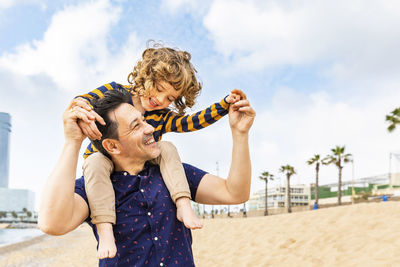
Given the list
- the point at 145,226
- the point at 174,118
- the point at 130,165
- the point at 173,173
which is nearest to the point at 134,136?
the point at 130,165

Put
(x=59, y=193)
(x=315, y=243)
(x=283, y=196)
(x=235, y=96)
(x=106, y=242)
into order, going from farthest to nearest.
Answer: (x=283, y=196)
(x=315, y=243)
(x=235, y=96)
(x=106, y=242)
(x=59, y=193)

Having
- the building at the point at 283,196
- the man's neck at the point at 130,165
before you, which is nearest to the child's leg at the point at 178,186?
the man's neck at the point at 130,165

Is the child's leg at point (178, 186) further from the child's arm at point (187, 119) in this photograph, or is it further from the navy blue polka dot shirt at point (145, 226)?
the child's arm at point (187, 119)

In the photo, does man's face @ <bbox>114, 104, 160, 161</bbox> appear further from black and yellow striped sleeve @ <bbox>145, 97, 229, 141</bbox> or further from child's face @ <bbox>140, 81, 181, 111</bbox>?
child's face @ <bbox>140, 81, 181, 111</bbox>

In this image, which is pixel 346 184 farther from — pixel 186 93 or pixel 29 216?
pixel 29 216

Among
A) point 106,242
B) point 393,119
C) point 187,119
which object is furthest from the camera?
point 393,119

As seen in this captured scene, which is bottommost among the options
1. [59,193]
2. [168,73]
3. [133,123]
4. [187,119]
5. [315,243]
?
[315,243]

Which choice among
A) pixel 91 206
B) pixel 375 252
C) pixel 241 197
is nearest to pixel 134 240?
pixel 91 206

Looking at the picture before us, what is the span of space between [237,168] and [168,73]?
131 cm

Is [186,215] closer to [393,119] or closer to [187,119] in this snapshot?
[187,119]

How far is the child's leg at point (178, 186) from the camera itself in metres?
2.00

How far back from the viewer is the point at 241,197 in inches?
83.5

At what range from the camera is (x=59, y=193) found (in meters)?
1.61

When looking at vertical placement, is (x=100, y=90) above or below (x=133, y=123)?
above
